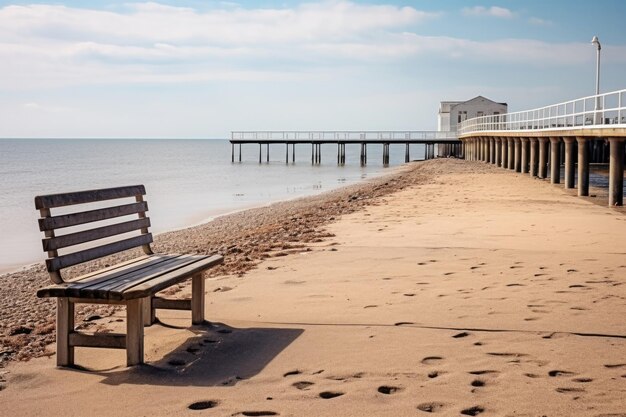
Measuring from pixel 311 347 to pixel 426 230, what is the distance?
631 cm

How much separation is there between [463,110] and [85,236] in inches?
2556

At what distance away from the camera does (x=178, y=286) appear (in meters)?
7.41

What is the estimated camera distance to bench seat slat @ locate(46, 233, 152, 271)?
4.74m

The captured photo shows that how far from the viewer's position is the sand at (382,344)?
391 cm

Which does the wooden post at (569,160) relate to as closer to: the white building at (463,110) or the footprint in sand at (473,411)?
the footprint in sand at (473,411)

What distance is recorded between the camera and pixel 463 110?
67.5 metres

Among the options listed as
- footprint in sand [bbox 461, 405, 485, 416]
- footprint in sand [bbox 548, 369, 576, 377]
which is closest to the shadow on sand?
footprint in sand [bbox 461, 405, 485, 416]

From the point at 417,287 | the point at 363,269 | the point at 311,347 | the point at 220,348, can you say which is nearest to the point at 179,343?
the point at 220,348

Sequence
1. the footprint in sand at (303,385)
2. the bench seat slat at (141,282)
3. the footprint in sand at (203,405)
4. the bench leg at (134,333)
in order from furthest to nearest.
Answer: the bench leg at (134,333)
the bench seat slat at (141,282)
the footprint in sand at (303,385)
the footprint in sand at (203,405)

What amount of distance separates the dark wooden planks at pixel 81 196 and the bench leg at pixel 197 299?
89 centimetres

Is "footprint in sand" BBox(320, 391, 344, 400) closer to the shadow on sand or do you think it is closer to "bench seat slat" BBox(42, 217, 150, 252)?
the shadow on sand

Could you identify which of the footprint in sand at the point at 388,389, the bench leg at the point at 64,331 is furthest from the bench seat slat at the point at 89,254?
the footprint in sand at the point at 388,389

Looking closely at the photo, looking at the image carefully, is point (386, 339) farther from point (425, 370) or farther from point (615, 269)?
point (615, 269)

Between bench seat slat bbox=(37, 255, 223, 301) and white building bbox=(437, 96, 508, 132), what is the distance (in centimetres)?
6177
